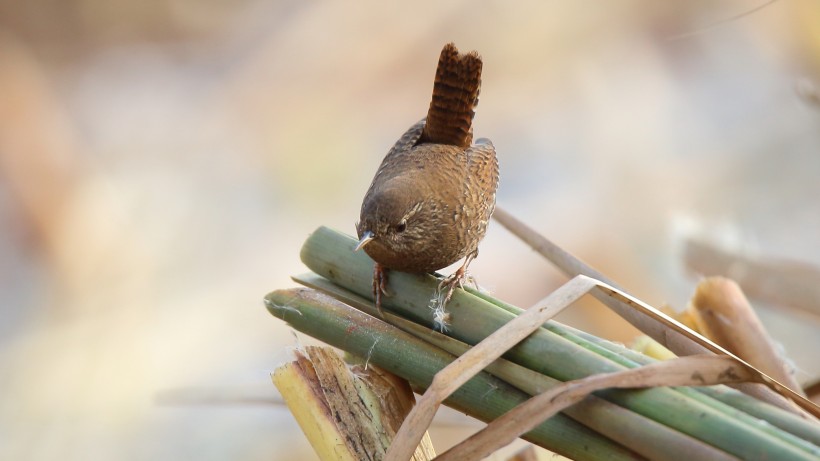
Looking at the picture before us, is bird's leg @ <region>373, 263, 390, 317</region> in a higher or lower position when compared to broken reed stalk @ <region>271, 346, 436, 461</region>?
higher

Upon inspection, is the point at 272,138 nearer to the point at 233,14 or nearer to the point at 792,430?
the point at 233,14

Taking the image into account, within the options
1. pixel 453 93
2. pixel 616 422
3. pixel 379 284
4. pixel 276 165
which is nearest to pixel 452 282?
pixel 379 284

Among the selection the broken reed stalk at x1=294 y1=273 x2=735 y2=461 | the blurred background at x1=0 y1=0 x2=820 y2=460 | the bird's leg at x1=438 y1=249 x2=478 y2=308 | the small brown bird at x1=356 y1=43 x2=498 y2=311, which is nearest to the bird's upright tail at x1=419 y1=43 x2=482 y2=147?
the small brown bird at x1=356 y1=43 x2=498 y2=311

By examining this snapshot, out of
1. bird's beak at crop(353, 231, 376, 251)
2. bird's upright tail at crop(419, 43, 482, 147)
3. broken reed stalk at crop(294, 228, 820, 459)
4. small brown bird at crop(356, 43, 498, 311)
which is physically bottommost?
broken reed stalk at crop(294, 228, 820, 459)

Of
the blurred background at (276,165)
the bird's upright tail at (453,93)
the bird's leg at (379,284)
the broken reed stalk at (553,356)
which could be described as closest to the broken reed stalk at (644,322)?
the broken reed stalk at (553,356)

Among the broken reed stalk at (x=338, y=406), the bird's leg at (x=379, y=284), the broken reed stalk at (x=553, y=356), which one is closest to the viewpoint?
the broken reed stalk at (x=553, y=356)

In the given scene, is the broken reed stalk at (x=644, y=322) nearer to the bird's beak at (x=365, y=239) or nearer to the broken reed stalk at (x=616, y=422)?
the broken reed stalk at (x=616, y=422)

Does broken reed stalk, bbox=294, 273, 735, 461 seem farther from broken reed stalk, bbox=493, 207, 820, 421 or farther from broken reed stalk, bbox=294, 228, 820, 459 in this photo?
broken reed stalk, bbox=493, 207, 820, 421
